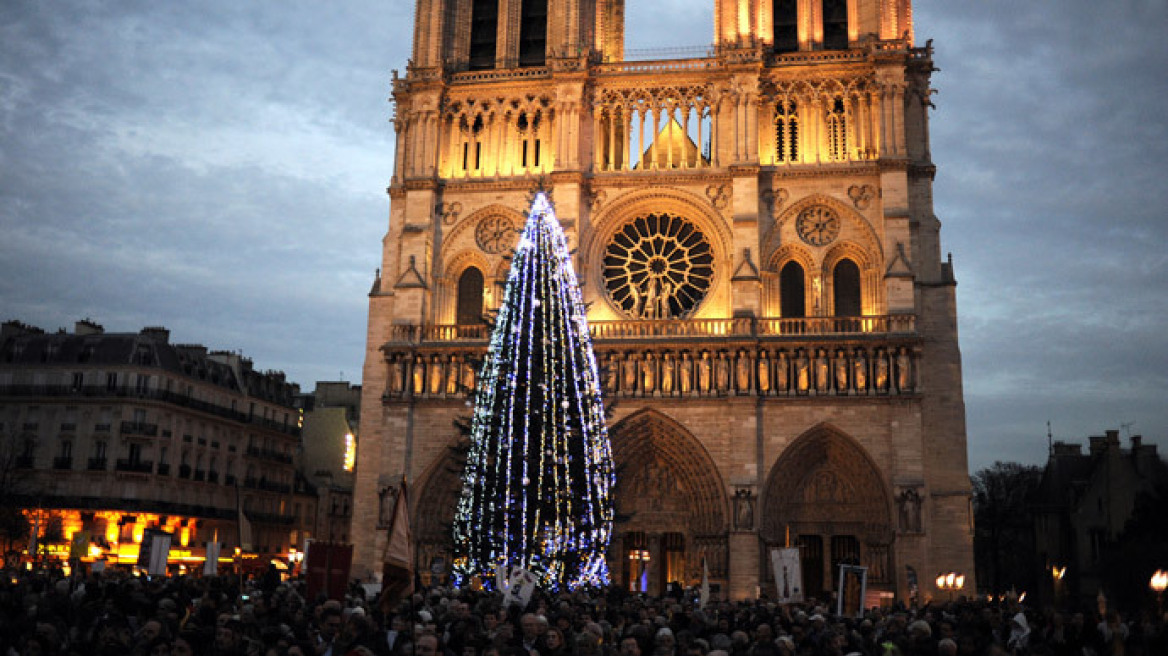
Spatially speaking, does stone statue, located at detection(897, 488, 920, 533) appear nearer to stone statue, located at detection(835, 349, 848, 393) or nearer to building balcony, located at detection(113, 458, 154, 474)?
stone statue, located at detection(835, 349, 848, 393)

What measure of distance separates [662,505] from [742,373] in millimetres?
3977

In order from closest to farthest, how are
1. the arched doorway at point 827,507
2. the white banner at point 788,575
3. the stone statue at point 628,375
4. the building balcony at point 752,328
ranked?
the white banner at point 788,575, the arched doorway at point 827,507, the building balcony at point 752,328, the stone statue at point 628,375

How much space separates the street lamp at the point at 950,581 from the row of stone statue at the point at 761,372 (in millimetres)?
4390

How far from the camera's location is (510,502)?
739 inches

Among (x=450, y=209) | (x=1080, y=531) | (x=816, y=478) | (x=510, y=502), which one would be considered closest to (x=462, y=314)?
(x=450, y=209)

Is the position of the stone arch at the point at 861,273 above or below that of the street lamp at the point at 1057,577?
above

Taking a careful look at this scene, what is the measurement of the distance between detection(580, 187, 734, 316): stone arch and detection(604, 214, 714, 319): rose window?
0.21 metres

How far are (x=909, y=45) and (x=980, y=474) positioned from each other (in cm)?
3246

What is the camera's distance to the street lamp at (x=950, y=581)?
25.7 meters

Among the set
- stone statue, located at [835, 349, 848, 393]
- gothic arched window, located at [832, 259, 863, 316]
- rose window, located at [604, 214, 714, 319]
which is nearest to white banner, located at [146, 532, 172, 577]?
rose window, located at [604, 214, 714, 319]

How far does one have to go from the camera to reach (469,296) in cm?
3097

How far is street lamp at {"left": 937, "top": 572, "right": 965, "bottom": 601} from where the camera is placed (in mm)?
25703

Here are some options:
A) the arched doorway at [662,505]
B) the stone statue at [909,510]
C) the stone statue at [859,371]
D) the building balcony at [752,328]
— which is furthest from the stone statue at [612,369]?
the stone statue at [909,510]

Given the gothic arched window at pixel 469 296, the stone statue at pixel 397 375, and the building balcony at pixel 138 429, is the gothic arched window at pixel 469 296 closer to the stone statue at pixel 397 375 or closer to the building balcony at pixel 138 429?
the stone statue at pixel 397 375
